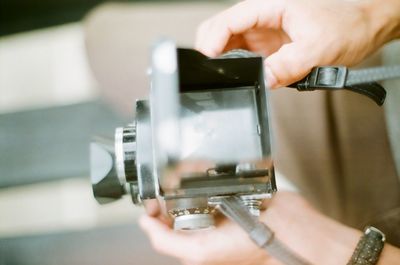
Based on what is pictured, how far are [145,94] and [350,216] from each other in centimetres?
40

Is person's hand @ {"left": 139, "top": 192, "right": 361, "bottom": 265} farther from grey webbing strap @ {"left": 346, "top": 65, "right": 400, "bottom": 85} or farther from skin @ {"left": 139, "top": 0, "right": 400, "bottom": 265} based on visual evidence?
grey webbing strap @ {"left": 346, "top": 65, "right": 400, "bottom": 85}

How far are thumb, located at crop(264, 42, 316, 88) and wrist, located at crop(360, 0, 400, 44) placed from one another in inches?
4.4

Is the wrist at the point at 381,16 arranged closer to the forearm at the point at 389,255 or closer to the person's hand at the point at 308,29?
the person's hand at the point at 308,29

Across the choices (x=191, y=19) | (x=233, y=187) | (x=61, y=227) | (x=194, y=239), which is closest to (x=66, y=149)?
(x=61, y=227)

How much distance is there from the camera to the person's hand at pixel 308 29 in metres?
0.54

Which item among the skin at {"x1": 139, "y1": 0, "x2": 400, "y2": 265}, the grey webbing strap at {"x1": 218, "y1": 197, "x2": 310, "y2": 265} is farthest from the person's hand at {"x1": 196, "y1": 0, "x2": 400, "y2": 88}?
the grey webbing strap at {"x1": 218, "y1": 197, "x2": 310, "y2": 265}

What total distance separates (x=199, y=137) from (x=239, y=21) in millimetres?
206

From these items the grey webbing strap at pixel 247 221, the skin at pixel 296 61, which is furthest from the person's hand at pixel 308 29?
the grey webbing strap at pixel 247 221

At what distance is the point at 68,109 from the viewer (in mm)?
984

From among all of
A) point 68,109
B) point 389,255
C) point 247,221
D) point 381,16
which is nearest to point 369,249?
point 389,255

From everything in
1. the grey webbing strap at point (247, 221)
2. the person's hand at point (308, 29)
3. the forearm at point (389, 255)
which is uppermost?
the person's hand at point (308, 29)

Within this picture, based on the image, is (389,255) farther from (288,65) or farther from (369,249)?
(288,65)

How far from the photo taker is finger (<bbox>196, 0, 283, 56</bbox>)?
586 mm

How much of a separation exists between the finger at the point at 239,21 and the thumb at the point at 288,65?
0.22ft
